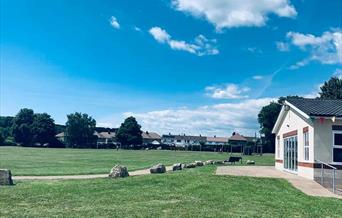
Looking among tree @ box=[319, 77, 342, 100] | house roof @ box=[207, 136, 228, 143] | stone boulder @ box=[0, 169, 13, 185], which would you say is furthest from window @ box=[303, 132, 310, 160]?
house roof @ box=[207, 136, 228, 143]

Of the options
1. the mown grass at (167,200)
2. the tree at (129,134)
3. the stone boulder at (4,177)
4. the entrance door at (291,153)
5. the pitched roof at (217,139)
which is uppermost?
the pitched roof at (217,139)

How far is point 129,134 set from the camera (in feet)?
370

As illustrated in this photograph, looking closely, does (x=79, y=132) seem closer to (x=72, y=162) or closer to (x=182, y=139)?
(x=182, y=139)

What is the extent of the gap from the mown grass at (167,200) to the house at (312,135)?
12.8ft

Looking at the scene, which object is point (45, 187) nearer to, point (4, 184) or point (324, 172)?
point (4, 184)

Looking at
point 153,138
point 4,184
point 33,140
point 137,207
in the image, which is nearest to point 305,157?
point 137,207

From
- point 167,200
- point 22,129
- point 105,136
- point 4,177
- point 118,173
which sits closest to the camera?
point 167,200

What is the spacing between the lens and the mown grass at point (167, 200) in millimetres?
11312

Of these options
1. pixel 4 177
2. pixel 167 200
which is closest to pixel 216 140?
pixel 4 177

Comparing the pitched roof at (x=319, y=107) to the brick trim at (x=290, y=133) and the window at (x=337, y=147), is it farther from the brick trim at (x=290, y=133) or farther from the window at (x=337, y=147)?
the brick trim at (x=290, y=133)

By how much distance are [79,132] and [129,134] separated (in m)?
16.2

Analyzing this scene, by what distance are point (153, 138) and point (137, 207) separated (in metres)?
160

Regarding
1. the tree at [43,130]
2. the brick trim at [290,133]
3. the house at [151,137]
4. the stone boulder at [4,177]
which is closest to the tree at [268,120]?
the tree at [43,130]

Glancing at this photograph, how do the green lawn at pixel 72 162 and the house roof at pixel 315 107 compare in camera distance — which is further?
the green lawn at pixel 72 162
